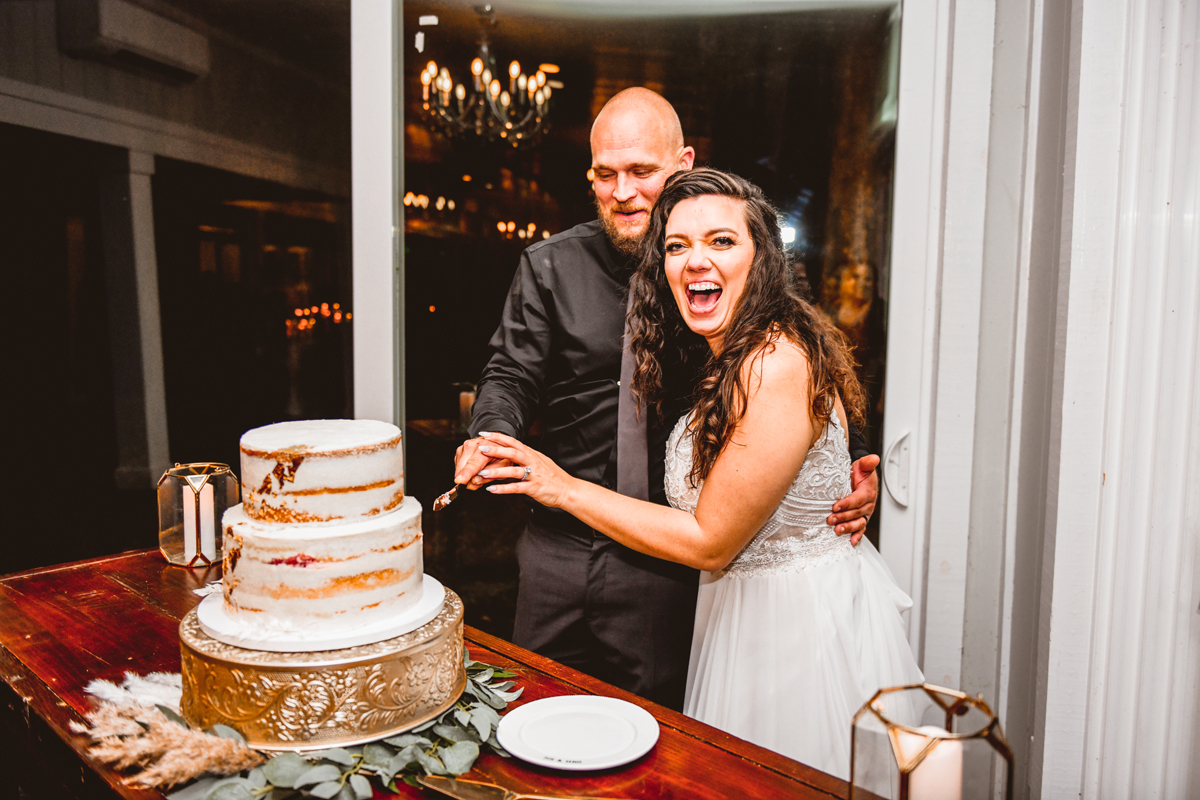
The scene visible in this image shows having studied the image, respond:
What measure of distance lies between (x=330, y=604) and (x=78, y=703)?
0.52 m

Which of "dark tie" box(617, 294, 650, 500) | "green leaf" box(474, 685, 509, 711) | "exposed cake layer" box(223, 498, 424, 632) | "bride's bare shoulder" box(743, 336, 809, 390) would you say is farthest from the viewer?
"dark tie" box(617, 294, 650, 500)

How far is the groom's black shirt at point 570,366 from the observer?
1.97 m

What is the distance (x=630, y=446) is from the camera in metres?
1.94

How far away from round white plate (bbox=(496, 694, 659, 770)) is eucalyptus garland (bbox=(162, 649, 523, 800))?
3 centimetres

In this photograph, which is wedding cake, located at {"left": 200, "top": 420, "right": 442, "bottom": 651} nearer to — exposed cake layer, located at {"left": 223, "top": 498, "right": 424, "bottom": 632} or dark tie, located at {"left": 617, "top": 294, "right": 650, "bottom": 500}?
exposed cake layer, located at {"left": 223, "top": 498, "right": 424, "bottom": 632}

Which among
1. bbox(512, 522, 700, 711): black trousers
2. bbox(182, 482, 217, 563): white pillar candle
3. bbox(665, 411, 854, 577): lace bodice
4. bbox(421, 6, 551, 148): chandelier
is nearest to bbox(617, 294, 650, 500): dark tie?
bbox(512, 522, 700, 711): black trousers

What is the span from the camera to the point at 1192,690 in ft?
4.27

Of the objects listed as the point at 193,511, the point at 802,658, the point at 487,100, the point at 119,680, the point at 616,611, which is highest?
A: the point at 487,100

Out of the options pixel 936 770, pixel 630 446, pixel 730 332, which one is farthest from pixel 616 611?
pixel 936 770

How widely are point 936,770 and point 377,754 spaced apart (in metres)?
0.69

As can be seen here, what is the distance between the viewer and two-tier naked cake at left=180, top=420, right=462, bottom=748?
917mm

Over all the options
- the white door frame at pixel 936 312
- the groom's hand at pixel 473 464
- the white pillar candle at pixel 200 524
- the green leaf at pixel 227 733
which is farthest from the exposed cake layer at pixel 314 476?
the white door frame at pixel 936 312

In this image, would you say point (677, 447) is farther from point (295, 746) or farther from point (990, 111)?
point (990, 111)

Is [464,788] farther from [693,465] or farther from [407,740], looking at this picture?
[693,465]
